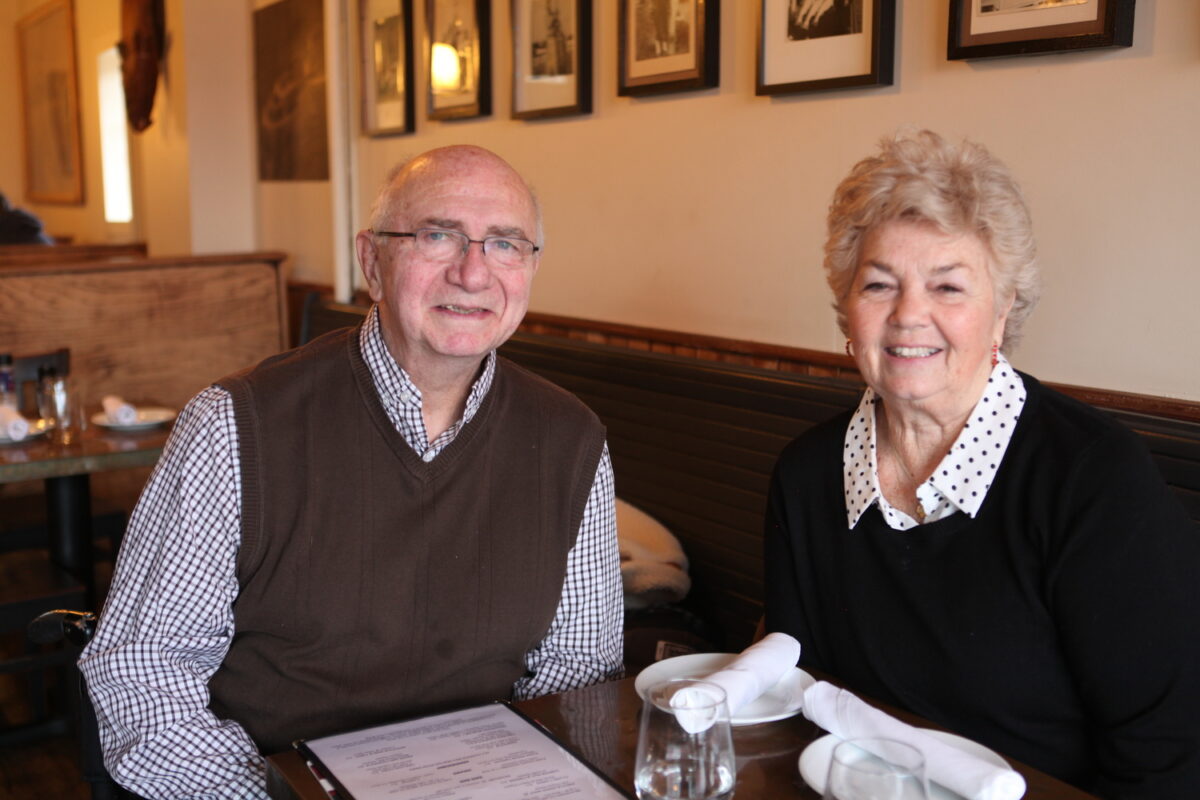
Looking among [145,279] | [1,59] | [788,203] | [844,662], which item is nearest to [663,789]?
[844,662]

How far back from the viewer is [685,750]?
1.14 m

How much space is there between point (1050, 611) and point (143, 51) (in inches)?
251

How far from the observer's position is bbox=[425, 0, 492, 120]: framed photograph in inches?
157

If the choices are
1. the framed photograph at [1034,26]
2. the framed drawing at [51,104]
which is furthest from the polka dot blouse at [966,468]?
the framed drawing at [51,104]

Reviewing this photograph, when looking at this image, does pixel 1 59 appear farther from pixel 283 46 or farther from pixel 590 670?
Result: pixel 590 670

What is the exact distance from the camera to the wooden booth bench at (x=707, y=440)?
8.93ft

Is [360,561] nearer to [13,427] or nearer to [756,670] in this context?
[756,670]

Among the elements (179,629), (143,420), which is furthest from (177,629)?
(143,420)

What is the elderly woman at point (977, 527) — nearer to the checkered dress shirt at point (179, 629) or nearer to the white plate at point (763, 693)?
the white plate at point (763, 693)

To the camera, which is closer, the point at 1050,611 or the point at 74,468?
the point at 1050,611

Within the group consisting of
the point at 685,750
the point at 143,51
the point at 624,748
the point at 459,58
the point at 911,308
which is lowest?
the point at 624,748

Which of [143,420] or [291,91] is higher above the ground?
[291,91]

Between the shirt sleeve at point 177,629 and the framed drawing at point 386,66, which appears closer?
the shirt sleeve at point 177,629

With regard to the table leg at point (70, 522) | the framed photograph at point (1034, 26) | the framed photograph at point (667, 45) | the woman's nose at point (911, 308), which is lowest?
the table leg at point (70, 522)
